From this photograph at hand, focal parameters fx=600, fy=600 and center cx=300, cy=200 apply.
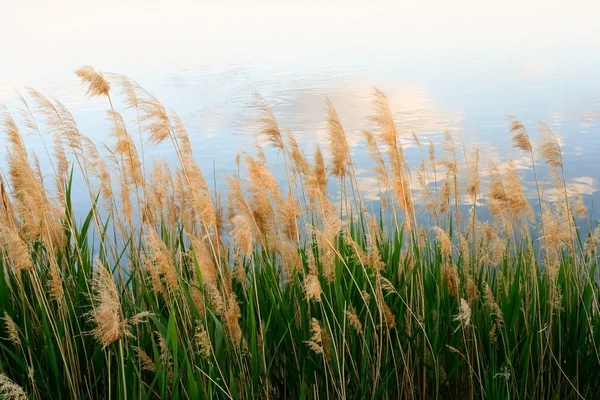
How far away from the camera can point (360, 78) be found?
706 inches

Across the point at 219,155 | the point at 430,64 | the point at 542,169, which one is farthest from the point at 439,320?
the point at 430,64

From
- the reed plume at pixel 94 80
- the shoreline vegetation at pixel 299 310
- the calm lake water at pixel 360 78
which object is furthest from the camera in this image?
the calm lake water at pixel 360 78

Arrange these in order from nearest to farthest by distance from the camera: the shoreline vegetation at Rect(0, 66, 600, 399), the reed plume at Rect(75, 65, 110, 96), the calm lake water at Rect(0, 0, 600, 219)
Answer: the shoreline vegetation at Rect(0, 66, 600, 399) → the reed plume at Rect(75, 65, 110, 96) → the calm lake water at Rect(0, 0, 600, 219)

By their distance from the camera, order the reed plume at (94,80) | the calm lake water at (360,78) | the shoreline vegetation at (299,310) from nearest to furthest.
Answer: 1. the shoreline vegetation at (299,310)
2. the reed plume at (94,80)
3. the calm lake water at (360,78)

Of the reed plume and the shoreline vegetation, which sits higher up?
the reed plume

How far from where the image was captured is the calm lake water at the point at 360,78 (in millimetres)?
11359

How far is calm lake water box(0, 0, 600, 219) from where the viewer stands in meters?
11.4

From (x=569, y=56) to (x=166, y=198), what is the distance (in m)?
20.0

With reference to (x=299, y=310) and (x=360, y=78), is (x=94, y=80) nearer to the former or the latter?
(x=299, y=310)

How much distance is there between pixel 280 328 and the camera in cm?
319

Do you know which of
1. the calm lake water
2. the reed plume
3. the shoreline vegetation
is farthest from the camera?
the calm lake water

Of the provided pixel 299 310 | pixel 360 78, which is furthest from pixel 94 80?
pixel 360 78

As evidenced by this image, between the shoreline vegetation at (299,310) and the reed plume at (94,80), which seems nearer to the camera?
the shoreline vegetation at (299,310)

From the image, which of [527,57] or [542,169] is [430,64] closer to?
[527,57]
